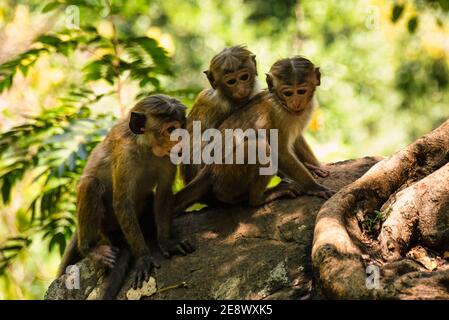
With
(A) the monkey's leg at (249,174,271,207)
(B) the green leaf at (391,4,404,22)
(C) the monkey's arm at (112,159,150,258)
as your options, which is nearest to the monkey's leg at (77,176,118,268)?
(C) the monkey's arm at (112,159,150,258)

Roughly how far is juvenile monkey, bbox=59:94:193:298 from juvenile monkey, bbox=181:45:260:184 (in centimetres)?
75

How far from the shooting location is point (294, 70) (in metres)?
6.48

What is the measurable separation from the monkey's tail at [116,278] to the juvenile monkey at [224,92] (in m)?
1.40

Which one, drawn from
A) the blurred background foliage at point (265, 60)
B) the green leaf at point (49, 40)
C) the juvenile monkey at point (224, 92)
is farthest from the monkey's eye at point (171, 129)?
the green leaf at point (49, 40)

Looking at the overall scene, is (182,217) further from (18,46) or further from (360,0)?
(360,0)

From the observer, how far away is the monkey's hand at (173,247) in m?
5.92

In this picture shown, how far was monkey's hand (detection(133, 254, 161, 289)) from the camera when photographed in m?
5.64

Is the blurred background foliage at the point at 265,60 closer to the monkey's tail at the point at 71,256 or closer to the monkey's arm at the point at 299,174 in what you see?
the monkey's tail at the point at 71,256

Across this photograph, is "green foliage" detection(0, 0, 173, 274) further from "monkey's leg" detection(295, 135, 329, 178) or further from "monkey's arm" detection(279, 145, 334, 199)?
"monkey's arm" detection(279, 145, 334, 199)

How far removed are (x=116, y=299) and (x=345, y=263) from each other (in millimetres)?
2177

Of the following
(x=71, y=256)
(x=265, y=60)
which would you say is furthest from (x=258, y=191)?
(x=265, y=60)

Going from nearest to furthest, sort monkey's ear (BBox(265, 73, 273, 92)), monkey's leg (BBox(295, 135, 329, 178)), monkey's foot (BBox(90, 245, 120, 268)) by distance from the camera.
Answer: monkey's foot (BBox(90, 245, 120, 268)) → monkey's ear (BBox(265, 73, 273, 92)) → monkey's leg (BBox(295, 135, 329, 178))

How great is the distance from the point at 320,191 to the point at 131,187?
1.87 m

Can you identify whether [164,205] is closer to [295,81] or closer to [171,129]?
[171,129]
